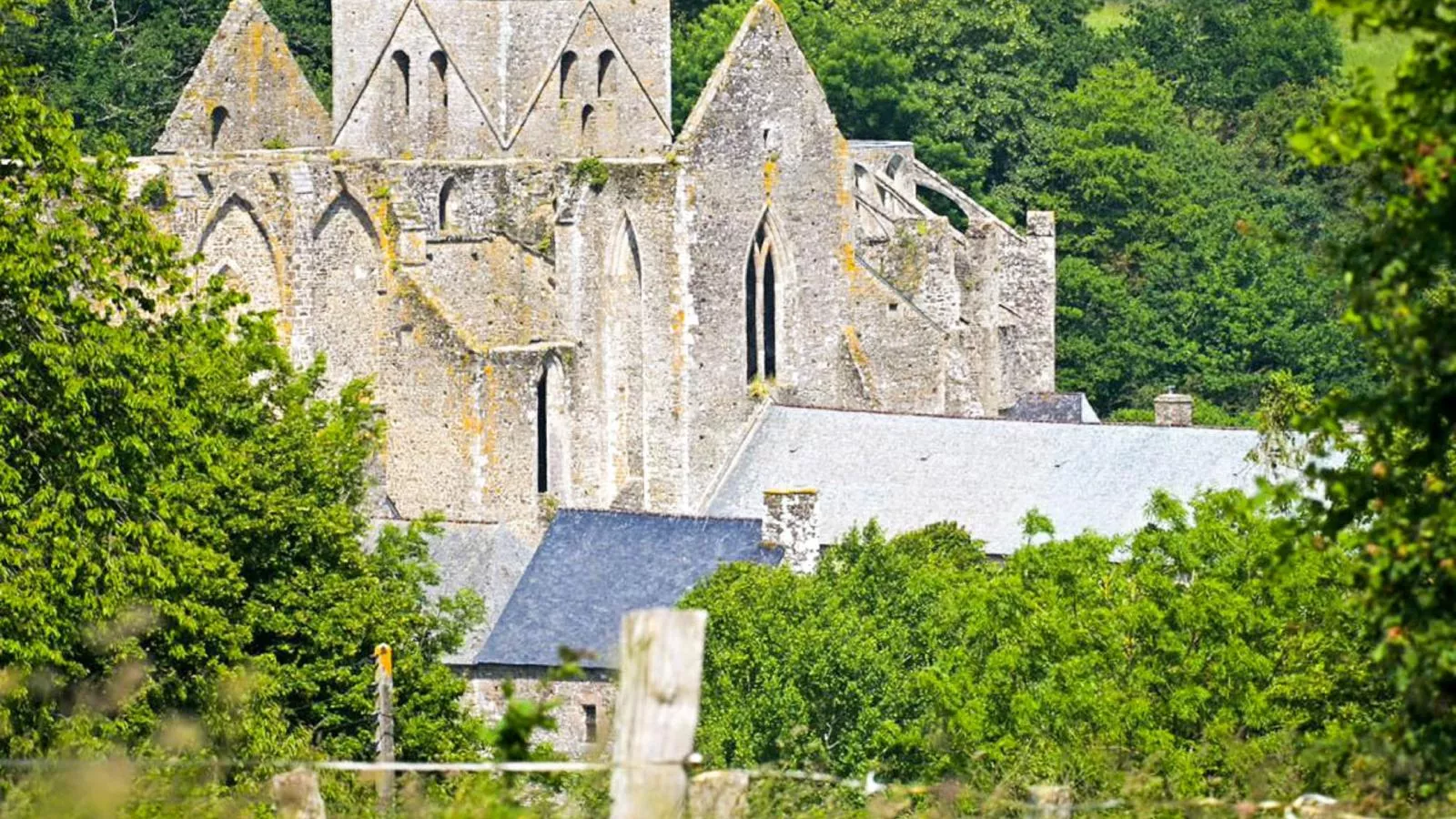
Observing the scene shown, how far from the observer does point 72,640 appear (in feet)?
78.1

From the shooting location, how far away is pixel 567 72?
154ft

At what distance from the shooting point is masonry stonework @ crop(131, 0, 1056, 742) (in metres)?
42.8

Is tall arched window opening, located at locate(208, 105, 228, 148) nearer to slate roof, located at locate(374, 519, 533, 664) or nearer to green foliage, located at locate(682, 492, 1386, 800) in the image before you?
→ slate roof, located at locate(374, 519, 533, 664)

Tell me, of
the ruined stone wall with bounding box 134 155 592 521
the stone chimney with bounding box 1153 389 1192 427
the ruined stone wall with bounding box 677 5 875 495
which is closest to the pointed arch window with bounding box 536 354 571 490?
the ruined stone wall with bounding box 134 155 592 521

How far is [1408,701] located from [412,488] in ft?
99.5

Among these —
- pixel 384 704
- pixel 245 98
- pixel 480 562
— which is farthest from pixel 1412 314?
pixel 245 98

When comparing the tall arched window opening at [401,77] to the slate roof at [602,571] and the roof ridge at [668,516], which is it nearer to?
the roof ridge at [668,516]

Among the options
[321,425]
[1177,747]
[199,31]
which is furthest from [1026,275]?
[1177,747]

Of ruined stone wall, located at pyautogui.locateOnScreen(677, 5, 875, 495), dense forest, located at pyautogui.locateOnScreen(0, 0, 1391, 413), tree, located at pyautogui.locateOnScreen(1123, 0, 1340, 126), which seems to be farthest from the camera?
tree, located at pyautogui.locateOnScreen(1123, 0, 1340, 126)

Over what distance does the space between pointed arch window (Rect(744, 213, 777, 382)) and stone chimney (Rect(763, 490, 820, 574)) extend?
6864 millimetres

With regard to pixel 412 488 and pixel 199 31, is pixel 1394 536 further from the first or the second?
pixel 199 31

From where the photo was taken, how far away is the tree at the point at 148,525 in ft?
73.4

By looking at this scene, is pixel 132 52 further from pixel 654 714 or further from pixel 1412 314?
pixel 1412 314

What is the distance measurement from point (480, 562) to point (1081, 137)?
3301cm
